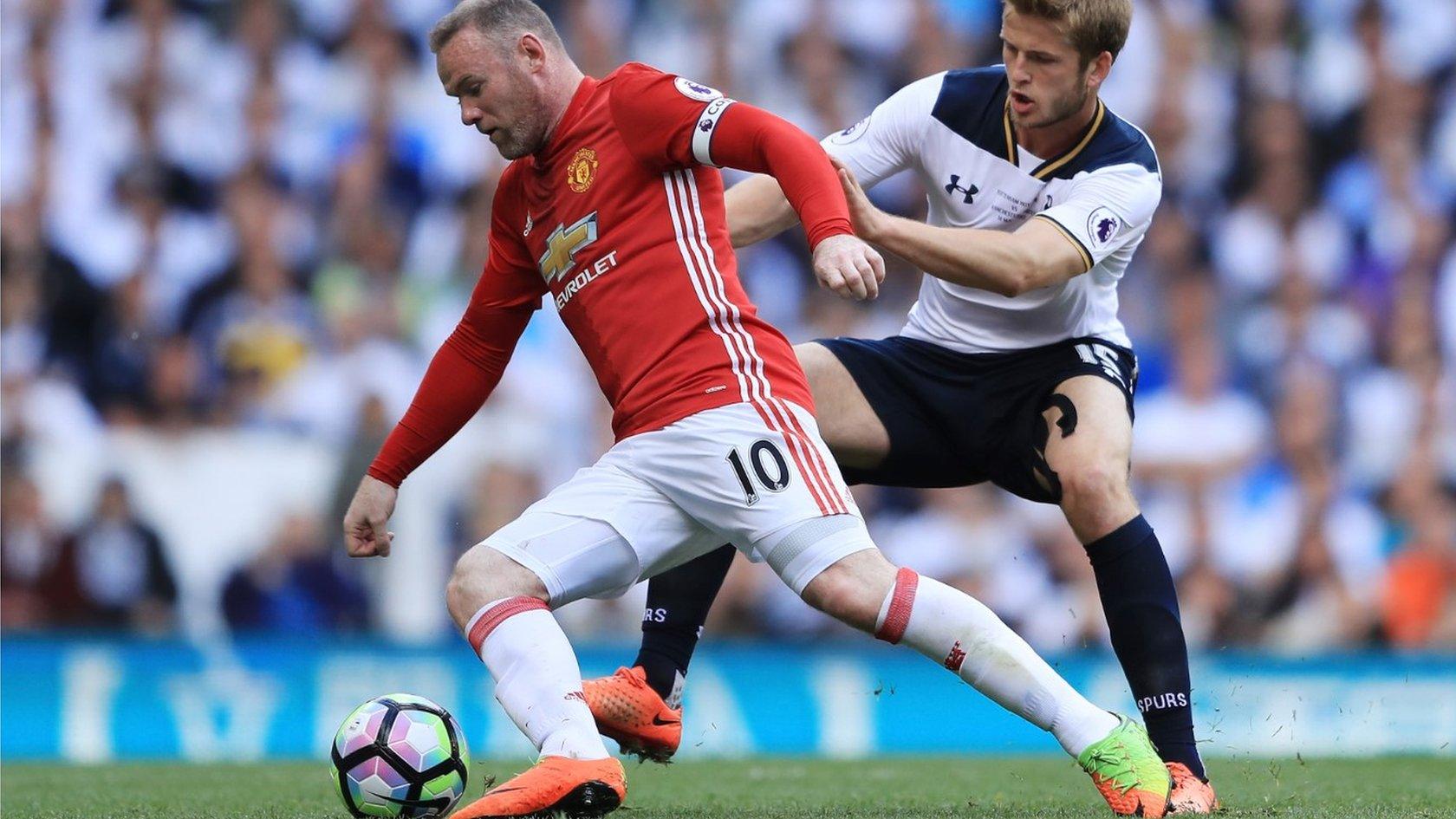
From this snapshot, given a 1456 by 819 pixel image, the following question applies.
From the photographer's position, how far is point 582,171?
4586mm

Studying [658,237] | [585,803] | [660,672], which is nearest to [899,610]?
[585,803]

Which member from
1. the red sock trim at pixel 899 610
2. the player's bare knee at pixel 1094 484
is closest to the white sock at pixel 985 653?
the red sock trim at pixel 899 610

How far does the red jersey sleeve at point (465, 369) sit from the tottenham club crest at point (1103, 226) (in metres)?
1.49

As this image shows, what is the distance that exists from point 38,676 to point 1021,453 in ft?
18.3

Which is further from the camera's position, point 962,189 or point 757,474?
point 962,189

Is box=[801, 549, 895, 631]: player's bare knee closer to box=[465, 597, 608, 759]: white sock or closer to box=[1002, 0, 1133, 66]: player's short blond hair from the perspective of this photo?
box=[465, 597, 608, 759]: white sock

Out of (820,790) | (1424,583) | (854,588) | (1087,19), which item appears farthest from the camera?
(1424,583)

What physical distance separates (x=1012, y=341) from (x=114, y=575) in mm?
5960

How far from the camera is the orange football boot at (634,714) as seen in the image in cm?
504

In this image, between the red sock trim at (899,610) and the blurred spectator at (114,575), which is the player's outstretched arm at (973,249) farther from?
the blurred spectator at (114,575)

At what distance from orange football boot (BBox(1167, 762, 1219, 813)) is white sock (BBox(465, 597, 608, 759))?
1.46 metres

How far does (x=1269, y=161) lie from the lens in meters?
11.2

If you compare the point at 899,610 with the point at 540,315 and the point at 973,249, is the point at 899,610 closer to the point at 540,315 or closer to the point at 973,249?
the point at 973,249

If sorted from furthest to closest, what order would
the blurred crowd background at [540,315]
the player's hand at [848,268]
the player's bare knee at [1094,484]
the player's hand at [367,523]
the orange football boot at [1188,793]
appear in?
the blurred crowd background at [540,315] < the player's hand at [367,523] < the player's bare knee at [1094,484] < the orange football boot at [1188,793] < the player's hand at [848,268]
